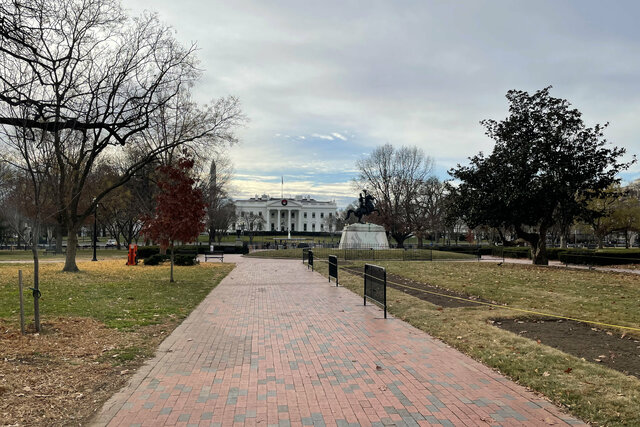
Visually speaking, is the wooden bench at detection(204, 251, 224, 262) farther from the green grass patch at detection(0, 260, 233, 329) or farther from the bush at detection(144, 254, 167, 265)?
the green grass patch at detection(0, 260, 233, 329)

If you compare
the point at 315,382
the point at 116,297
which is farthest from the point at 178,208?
the point at 315,382

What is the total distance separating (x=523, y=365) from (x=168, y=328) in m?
6.00

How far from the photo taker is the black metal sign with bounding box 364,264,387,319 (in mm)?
9539

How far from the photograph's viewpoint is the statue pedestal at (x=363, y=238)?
41.0 m

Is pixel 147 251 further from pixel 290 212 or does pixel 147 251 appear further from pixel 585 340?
pixel 290 212

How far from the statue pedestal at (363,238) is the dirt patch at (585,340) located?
105ft

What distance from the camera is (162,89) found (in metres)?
Result: 21.5

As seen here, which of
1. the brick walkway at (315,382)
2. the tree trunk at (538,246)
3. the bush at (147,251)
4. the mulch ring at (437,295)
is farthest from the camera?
the bush at (147,251)

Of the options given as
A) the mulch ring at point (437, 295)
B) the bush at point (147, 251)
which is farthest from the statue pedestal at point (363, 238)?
the mulch ring at point (437, 295)

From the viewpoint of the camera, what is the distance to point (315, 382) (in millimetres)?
5297

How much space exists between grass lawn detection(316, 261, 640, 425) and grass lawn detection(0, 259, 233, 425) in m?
4.71

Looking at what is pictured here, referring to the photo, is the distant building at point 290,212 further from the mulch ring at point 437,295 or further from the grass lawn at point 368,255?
the mulch ring at point 437,295

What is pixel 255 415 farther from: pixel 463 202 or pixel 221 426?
pixel 463 202

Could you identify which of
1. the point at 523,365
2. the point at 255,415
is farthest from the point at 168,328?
the point at 523,365
